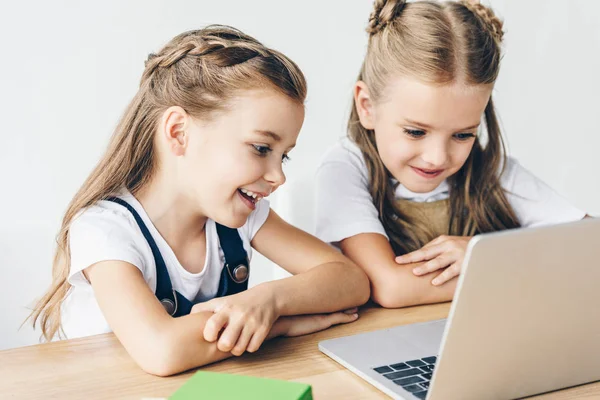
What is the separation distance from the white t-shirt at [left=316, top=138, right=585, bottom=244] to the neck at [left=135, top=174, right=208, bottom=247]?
0.31 metres

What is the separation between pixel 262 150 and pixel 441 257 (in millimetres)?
378

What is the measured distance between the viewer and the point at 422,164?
1.40 m

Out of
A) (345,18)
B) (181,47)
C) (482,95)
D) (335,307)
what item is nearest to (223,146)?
(181,47)

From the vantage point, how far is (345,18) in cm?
280

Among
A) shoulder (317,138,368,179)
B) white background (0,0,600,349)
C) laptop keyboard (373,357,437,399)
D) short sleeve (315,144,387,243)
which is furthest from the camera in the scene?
white background (0,0,600,349)

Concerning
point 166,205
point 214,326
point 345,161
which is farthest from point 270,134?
point 345,161

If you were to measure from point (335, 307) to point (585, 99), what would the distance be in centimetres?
222

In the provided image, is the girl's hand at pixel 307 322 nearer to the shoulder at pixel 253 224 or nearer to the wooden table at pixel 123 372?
the wooden table at pixel 123 372

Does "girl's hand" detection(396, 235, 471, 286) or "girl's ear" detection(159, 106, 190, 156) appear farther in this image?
"girl's hand" detection(396, 235, 471, 286)

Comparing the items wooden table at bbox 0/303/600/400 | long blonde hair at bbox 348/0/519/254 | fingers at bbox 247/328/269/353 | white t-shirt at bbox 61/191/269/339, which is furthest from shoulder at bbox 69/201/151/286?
long blonde hair at bbox 348/0/519/254

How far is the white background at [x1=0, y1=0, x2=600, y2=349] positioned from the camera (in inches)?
93.6

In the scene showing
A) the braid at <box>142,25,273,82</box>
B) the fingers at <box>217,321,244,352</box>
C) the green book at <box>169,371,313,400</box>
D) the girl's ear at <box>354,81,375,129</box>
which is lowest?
the fingers at <box>217,321,244,352</box>

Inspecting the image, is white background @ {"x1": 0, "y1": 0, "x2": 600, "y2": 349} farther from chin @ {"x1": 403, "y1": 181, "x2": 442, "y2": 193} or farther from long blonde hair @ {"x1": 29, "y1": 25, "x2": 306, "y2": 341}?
long blonde hair @ {"x1": 29, "y1": 25, "x2": 306, "y2": 341}

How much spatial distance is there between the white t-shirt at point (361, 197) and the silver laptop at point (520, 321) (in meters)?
0.55
